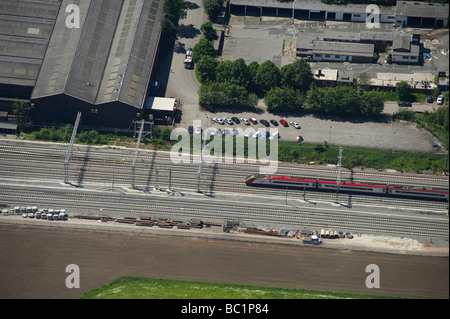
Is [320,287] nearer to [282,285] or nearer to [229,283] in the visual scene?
[282,285]

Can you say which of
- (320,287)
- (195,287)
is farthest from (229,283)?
(320,287)

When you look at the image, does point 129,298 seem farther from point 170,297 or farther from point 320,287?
point 320,287
